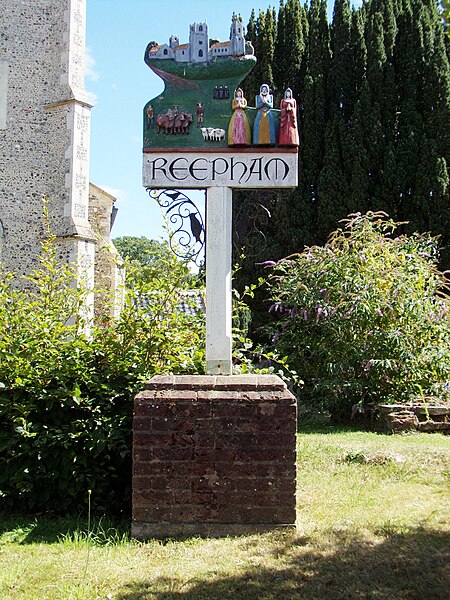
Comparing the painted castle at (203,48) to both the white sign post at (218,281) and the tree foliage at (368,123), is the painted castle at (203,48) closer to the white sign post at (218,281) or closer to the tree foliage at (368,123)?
the white sign post at (218,281)

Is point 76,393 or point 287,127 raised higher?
point 287,127

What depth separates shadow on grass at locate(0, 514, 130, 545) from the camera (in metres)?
3.84

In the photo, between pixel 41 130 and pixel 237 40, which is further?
pixel 41 130

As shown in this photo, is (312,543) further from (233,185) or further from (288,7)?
(288,7)

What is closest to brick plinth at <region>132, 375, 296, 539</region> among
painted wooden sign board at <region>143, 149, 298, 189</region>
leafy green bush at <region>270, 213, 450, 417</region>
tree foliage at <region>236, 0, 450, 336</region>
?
painted wooden sign board at <region>143, 149, 298, 189</region>

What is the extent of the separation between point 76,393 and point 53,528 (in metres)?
0.86

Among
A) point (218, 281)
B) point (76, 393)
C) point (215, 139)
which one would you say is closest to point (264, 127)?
point (215, 139)

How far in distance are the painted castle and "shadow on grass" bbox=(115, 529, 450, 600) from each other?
3201mm

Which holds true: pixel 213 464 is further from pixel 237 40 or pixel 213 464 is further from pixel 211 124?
pixel 237 40

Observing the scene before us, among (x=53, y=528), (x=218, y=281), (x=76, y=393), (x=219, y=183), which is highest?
(x=219, y=183)

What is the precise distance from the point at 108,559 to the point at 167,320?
1.83 metres

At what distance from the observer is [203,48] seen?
436 cm

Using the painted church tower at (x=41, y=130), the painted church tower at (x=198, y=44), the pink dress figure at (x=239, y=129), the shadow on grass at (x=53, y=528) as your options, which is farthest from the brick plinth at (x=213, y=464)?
the painted church tower at (x=41, y=130)

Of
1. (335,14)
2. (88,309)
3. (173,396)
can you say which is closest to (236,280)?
(335,14)
